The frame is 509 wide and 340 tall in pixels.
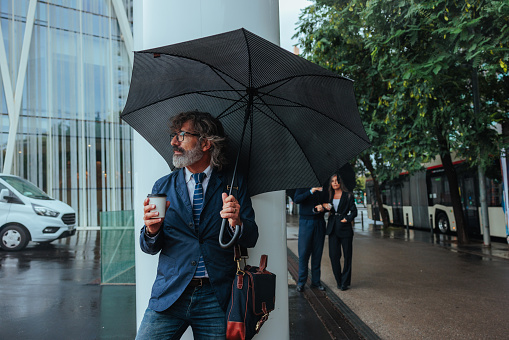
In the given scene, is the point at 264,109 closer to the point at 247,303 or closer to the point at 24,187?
the point at 247,303

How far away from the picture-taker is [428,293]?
6.65 metres

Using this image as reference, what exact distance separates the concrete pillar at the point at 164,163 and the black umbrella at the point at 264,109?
29 cm

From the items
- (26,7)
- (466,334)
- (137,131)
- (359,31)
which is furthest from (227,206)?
(26,7)

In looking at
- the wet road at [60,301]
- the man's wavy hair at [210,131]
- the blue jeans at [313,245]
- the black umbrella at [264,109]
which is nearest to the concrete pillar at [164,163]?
the black umbrella at [264,109]

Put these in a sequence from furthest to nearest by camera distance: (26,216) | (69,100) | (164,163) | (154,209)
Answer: (69,100), (26,216), (164,163), (154,209)

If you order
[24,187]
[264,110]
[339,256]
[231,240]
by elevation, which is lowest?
[339,256]

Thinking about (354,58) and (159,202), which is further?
(354,58)

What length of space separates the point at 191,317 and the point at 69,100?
14908mm

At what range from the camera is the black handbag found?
1959 mm

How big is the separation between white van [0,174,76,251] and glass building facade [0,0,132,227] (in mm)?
1490

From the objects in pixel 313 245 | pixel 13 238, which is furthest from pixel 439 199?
pixel 13 238

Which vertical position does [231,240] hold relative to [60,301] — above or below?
above

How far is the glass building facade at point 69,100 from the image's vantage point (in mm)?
11812

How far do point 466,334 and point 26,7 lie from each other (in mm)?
13339
